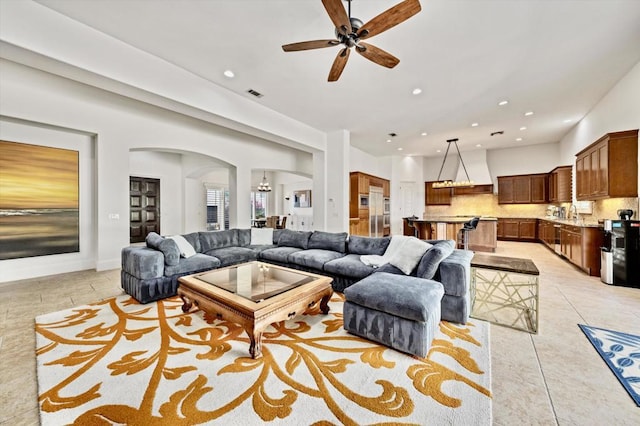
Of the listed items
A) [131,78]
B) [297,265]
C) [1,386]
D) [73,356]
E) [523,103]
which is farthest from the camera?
[523,103]

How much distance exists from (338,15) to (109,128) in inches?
202

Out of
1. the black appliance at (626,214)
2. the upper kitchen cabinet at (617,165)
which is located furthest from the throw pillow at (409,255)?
the upper kitchen cabinet at (617,165)

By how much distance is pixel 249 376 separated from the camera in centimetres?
191

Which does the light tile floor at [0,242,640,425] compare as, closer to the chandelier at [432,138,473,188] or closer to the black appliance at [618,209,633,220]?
the black appliance at [618,209,633,220]

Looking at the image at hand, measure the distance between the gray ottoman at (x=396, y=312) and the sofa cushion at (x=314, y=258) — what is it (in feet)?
4.82

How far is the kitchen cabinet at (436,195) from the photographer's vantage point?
34.5ft

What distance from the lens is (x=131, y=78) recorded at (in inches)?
137

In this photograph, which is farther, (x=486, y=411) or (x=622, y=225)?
(x=622, y=225)

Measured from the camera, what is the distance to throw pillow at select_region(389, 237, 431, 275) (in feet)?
10.1

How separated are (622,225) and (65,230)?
31.9ft

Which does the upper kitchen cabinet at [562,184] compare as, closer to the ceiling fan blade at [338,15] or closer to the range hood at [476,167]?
the range hood at [476,167]

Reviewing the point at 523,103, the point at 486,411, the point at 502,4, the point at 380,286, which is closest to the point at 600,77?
the point at 523,103

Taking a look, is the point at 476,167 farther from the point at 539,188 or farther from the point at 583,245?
the point at 583,245

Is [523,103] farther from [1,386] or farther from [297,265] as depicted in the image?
[1,386]
